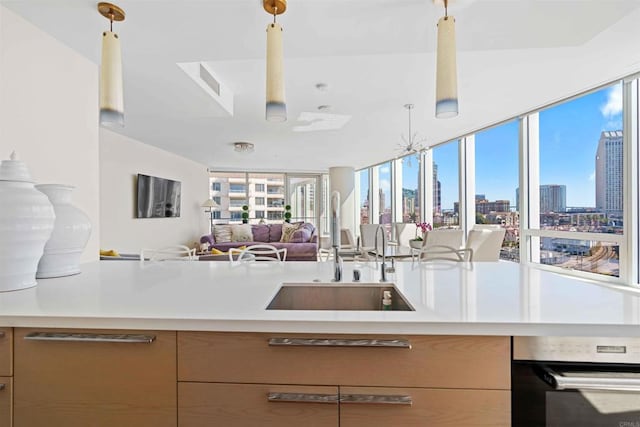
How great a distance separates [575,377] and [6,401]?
5.06 feet

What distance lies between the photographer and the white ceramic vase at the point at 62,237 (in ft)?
4.54

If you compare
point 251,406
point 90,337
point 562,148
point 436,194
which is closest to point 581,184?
point 562,148

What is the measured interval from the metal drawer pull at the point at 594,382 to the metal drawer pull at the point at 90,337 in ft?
3.48

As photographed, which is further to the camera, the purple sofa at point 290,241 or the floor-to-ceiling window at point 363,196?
the floor-to-ceiling window at point 363,196

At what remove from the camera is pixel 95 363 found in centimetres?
90

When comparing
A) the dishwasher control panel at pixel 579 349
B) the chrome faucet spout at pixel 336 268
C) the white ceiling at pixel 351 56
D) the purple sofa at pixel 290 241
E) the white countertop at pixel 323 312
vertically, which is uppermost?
the white ceiling at pixel 351 56

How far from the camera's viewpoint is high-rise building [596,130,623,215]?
3.55 m

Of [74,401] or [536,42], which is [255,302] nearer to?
[74,401]

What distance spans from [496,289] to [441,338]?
466 millimetres

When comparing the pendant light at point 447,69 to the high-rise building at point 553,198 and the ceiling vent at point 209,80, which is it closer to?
the ceiling vent at point 209,80

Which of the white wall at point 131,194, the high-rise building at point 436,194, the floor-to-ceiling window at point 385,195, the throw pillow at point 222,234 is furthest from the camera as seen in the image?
the floor-to-ceiling window at point 385,195

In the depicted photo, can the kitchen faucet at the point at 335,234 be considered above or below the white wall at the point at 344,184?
below

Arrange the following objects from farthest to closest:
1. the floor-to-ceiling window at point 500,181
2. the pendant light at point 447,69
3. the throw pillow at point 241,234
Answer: the throw pillow at point 241,234 → the floor-to-ceiling window at point 500,181 → the pendant light at point 447,69

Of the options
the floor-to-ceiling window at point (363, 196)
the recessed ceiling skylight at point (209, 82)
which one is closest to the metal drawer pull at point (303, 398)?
the recessed ceiling skylight at point (209, 82)
